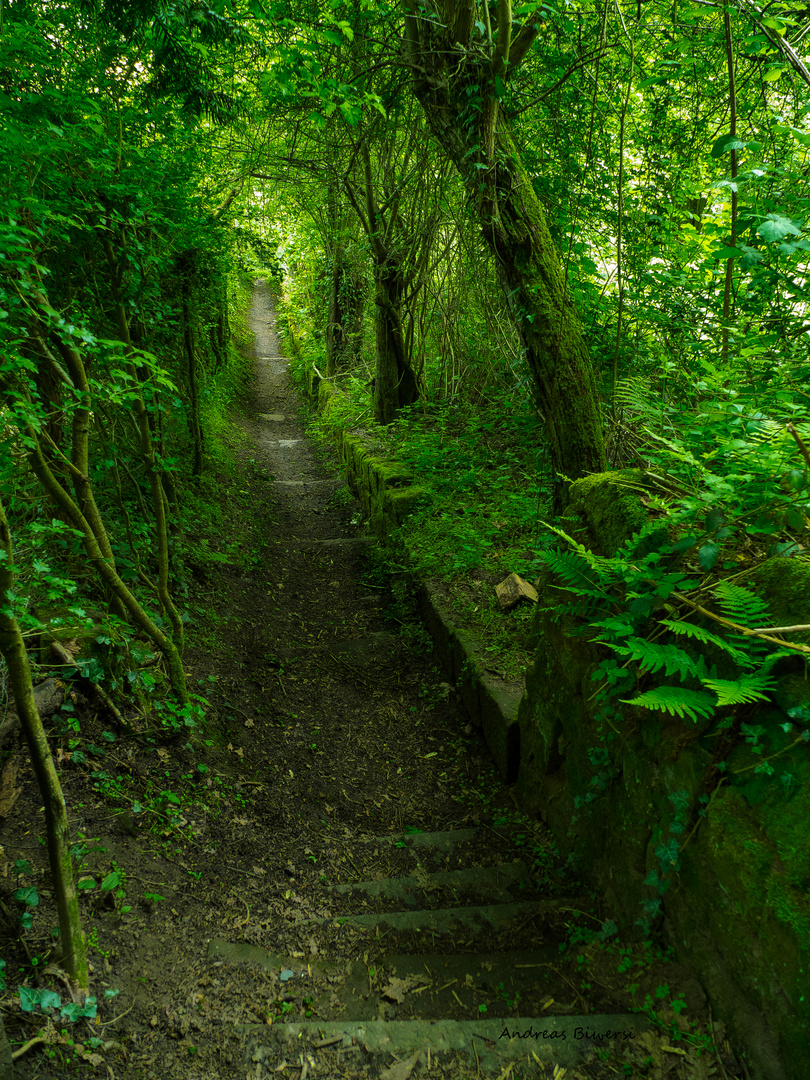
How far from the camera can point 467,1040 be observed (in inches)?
68.6

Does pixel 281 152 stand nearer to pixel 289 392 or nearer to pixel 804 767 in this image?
pixel 289 392

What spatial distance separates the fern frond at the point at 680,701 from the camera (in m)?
1.61

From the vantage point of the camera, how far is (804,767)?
1444 mm

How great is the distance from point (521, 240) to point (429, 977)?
409 centimetres

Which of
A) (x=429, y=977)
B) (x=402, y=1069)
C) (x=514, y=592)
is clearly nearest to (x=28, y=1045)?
(x=402, y=1069)

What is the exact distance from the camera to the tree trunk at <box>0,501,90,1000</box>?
164 centimetres

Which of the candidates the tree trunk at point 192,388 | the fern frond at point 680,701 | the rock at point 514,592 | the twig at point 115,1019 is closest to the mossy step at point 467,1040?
the twig at point 115,1019

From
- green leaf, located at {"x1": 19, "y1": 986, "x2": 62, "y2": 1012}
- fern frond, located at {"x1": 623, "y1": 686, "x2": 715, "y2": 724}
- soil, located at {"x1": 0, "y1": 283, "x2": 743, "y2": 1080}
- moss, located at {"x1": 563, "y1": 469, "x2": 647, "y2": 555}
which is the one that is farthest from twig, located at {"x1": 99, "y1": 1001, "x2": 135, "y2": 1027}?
moss, located at {"x1": 563, "y1": 469, "x2": 647, "y2": 555}

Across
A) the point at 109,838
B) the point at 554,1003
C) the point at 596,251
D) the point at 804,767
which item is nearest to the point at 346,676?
the point at 109,838

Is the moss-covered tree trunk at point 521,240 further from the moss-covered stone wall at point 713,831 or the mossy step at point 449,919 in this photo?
the mossy step at point 449,919

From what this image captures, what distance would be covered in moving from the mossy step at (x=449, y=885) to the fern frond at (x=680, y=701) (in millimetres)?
1500

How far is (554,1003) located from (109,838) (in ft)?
5.76

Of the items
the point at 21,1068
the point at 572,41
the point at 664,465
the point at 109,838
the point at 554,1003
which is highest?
the point at 572,41
